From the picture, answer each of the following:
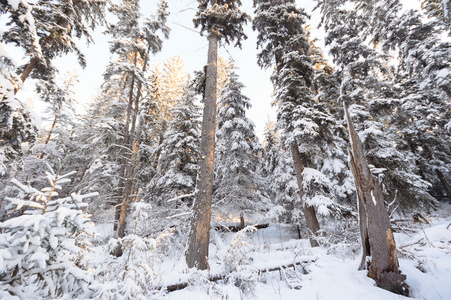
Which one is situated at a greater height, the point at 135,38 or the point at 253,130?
the point at 135,38

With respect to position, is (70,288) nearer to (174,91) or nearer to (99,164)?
(99,164)

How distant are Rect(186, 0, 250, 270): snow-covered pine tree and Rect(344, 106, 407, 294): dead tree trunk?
12.9ft

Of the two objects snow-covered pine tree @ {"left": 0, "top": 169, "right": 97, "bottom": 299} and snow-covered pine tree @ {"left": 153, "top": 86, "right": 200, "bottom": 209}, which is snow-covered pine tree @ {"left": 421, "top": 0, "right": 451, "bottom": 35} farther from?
snow-covered pine tree @ {"left": 0, "top": 169, "right": 97, "bottom": 299}

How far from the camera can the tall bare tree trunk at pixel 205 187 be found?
16.6ft

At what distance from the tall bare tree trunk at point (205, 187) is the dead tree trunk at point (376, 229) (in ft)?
12.8

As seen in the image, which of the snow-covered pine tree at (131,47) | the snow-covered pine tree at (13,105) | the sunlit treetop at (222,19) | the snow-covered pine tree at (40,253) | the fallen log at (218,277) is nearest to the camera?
the snow-covered pine tree at (40,253)

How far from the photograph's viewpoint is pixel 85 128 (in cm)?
2177

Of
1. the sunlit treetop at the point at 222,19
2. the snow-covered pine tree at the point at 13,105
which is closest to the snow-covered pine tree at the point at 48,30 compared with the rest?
the snow-covered pine tree at the point at 13,105

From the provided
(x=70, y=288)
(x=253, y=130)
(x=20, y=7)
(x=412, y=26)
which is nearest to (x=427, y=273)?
(x=70, y=288)

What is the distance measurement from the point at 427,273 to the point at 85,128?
28014 mm

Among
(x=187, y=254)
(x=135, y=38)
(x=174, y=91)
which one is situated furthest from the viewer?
(x=174, y=91)

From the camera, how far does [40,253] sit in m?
1.59

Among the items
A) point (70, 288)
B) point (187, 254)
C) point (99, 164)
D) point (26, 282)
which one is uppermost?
point (99, 164)

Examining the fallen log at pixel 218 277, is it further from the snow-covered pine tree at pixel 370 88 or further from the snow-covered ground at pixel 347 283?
the snow-covered pine tree at pixel 370 88
